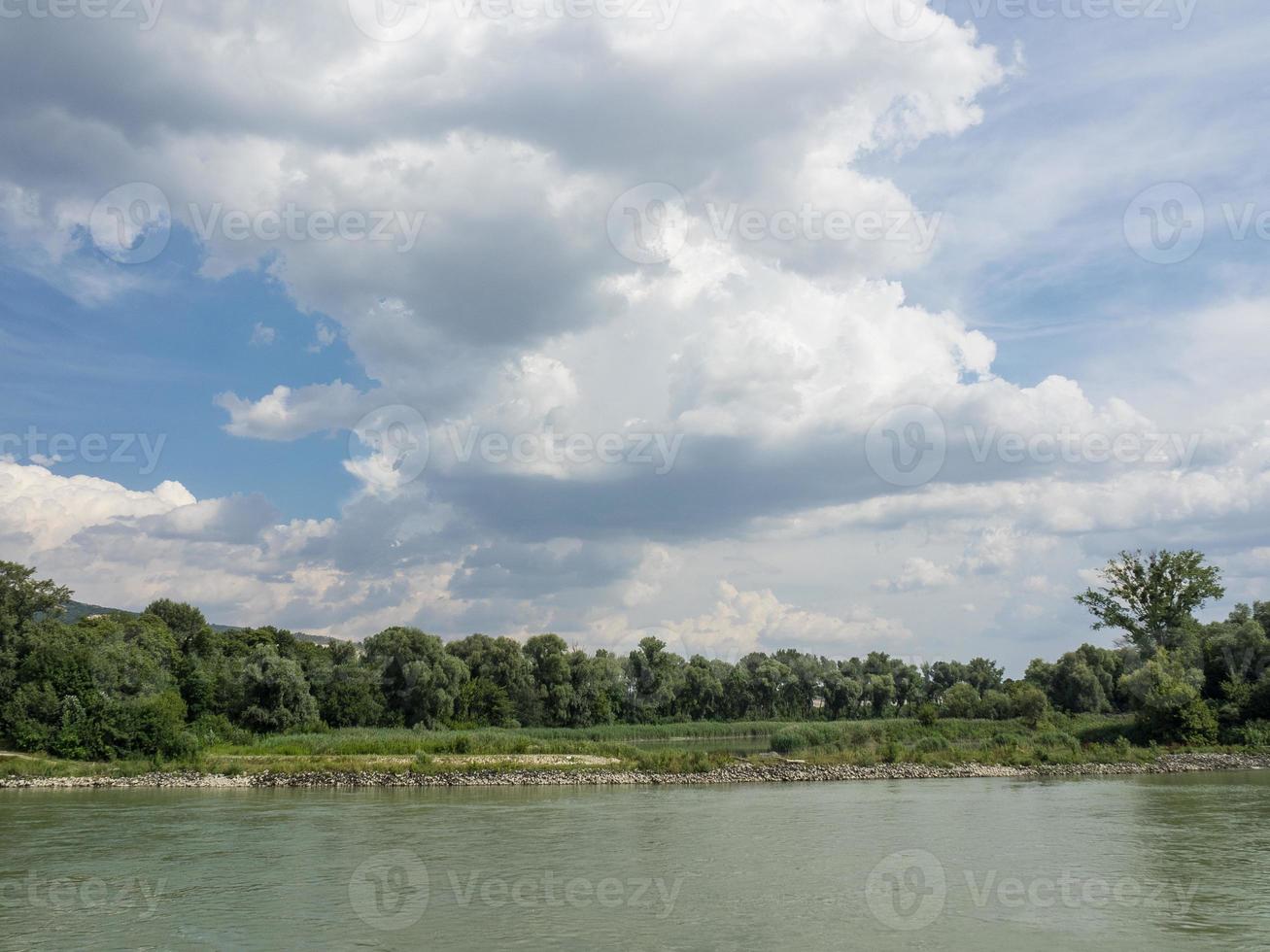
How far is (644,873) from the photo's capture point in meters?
23.9

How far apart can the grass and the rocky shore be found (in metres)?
1.13

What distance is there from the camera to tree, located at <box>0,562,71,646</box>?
60888 millimetres

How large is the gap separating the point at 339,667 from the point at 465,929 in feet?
214

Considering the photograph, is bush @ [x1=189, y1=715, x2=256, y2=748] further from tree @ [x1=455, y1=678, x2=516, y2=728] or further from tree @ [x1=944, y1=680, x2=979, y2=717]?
tree @ [x1=944, y1=680, x2=979, y2=717]

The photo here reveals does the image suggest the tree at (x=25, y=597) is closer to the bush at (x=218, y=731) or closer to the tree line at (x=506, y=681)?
the tree line at (x=506, y=681)

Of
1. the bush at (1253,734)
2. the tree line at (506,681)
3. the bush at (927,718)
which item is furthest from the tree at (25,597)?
the bush at (1253,734)

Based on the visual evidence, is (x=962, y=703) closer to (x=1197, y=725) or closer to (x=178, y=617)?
(x=1197, y=725)

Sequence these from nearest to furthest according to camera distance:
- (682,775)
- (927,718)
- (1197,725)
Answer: (682,775) → (1197,725) → (927,718)

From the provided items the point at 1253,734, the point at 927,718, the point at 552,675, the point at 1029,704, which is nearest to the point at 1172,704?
the point at 1253,734

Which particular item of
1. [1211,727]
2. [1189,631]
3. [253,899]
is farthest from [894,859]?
[1189,631]

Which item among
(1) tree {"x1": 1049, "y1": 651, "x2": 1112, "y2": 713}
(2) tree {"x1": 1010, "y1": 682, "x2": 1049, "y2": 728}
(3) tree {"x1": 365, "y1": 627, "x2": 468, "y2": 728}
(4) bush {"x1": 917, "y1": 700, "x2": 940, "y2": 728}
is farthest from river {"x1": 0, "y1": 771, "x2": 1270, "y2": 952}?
(1) tree {"x1": 1049, "y1": 651, "x2": 1112, "y2": 713}

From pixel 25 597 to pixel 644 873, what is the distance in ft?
190

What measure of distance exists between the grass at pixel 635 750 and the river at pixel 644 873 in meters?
12.2

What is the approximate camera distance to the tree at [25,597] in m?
60.9
